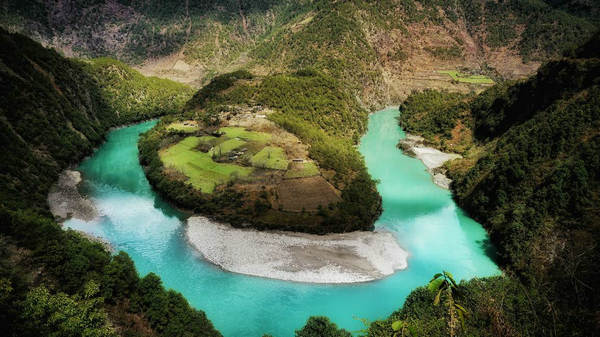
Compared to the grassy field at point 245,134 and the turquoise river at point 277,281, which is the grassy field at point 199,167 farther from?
the grassy field at point 245,134

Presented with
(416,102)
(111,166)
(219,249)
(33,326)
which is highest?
(416,102)

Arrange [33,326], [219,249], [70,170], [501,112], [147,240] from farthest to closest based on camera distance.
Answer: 1. [501,112]
2. [70,170]
3. [147,240]
4. [219,249]
5. [33,326]

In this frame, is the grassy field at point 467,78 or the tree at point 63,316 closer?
the tree at point 63,316

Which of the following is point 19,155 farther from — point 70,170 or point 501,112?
point 501,112

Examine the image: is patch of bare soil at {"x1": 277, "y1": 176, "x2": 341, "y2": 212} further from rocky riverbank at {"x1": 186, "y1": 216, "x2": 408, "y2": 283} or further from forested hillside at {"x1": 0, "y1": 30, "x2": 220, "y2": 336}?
forested hillside at {"x1": 0, "y1": 30, "x2": 220, "y2": 336}

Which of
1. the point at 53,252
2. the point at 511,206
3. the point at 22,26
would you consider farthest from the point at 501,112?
the point at 22,26

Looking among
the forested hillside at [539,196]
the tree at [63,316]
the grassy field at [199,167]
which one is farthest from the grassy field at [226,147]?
the tree at [63,316]

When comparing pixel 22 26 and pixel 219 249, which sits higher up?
pixel 22 26
